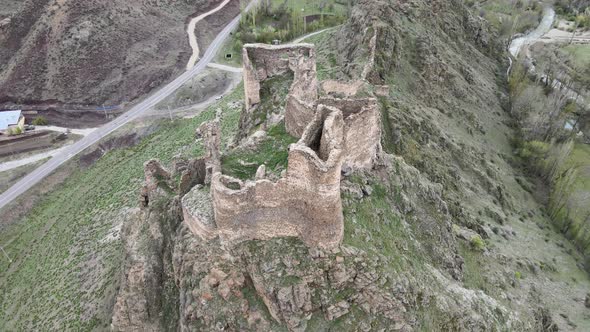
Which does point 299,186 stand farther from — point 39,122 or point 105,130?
point 39,122

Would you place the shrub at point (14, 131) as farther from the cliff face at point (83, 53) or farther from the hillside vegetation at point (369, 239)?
the hillside vegetation at point (369, 239)

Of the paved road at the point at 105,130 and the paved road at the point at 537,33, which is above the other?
the paved road at the point at 537,33

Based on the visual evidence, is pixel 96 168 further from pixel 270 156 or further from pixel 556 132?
pixel 556 132

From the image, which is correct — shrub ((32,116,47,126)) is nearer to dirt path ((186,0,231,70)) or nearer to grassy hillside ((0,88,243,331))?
grassy hillside ((0,88,243,331))

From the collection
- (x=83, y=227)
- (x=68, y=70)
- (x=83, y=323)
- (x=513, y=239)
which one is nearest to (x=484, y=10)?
(x=513, y=239)

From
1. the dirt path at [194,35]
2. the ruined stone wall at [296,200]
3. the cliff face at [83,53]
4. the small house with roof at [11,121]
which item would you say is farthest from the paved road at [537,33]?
the small house with roof at [11,121]

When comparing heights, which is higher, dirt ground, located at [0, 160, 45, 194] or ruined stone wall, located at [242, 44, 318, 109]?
ruined stone wall, located at [242, 44, 318, 109]

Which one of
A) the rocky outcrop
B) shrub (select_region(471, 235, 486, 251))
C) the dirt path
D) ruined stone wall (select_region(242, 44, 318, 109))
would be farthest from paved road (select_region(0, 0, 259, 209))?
shrub (select_region(471, 235, 486, 251))
